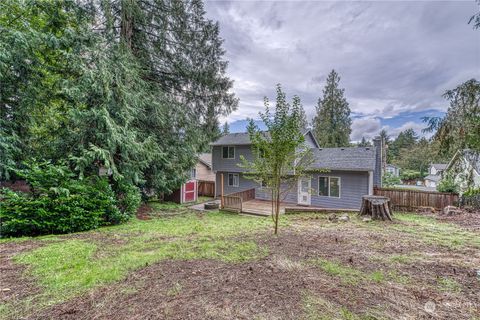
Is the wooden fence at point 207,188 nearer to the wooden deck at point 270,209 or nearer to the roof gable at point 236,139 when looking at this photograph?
the roof gable at point 236,139

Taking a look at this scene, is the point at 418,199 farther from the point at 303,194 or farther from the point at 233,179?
the point at 233,179

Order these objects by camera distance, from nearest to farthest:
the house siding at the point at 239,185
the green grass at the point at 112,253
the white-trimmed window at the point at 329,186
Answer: the green grass at the point at 112,253 → the white-trimmed window at the point at 329,186 → the house siding at the point at 239,185

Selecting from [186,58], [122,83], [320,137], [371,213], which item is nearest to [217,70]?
[186,58]

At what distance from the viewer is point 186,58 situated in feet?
38.3

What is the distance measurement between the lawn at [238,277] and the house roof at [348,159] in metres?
6.30

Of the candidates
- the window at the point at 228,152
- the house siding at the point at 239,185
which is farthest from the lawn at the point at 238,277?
the window at the point at 228,152

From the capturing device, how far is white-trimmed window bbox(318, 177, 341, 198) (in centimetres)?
1363

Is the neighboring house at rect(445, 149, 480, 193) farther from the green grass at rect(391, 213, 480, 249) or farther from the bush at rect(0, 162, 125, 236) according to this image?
the bush at rect(0, 162, 125, 236)

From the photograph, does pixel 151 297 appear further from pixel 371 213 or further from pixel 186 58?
pixel 186 58

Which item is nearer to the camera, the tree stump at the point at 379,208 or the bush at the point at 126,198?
the bush at the point at 126,198

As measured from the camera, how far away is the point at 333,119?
28.9m

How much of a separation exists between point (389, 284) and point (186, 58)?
474 inches

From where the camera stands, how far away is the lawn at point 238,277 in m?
2.97

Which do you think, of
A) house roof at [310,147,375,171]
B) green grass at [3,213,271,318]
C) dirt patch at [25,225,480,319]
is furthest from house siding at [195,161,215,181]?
dirt patch at [25,225,480,319]
